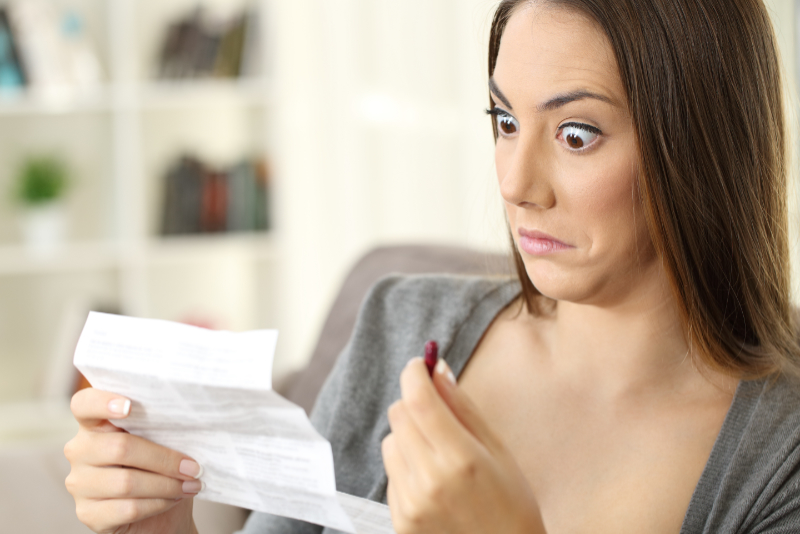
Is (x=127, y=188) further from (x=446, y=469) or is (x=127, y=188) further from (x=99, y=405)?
(x=446, y=469)

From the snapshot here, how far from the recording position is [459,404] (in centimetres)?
67

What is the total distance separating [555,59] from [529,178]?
0.45ft

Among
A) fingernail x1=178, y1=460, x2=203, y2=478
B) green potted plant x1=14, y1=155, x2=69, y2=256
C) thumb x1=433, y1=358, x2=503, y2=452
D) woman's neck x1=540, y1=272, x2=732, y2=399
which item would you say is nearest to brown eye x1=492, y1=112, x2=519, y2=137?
woman's neck x1=540, y1=272, x2=732, y2=399

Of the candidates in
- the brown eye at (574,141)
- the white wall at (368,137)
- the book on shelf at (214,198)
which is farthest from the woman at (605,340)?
the book on shelf at (214,198)

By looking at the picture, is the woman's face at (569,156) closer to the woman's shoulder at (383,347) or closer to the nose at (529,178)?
the nose at (529,178)

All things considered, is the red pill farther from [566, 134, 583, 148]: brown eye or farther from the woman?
[566, 134, 583, 148]: brown eye

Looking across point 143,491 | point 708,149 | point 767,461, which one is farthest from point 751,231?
point 143,491

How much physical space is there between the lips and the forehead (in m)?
0.15

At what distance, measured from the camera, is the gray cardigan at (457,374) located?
0.92m

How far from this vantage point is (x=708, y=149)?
88 centimetres

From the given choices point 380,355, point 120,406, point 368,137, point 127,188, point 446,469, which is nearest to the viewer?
point 446,469

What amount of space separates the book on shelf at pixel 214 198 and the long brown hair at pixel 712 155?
211cm

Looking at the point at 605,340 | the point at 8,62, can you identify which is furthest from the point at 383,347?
the point at 8,62

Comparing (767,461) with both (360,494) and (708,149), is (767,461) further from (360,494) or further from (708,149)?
(360,494)
